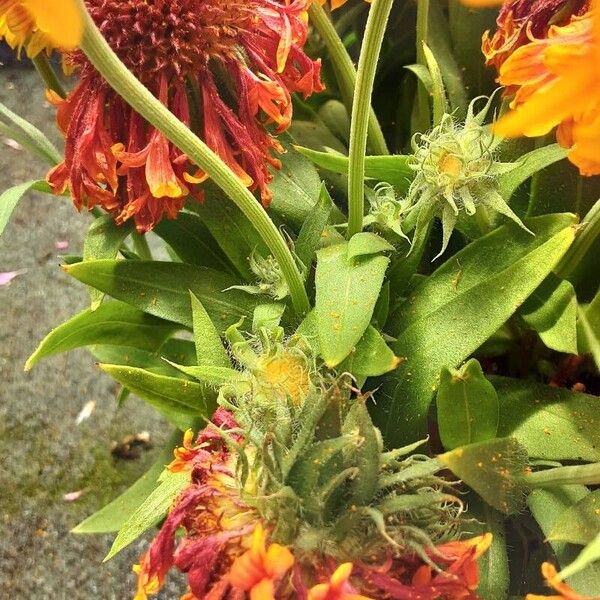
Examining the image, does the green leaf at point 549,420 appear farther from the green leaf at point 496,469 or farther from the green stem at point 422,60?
the green stem at point 422,60

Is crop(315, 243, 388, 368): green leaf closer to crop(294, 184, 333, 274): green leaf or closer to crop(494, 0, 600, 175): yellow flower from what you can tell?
crop(294, 184, 333, 274): green leaf

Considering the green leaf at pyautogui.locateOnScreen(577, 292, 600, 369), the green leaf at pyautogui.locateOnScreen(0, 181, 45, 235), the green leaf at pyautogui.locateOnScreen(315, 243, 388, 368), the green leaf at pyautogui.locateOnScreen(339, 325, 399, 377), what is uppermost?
the green leaf at pyautogui.locateOnScreen(0, 181, 45, 235)

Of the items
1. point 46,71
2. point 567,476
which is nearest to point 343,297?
point 567,476

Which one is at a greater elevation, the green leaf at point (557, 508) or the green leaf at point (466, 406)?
the green leaf at point (466, 406)

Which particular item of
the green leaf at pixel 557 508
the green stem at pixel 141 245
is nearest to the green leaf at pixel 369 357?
the green leaf at pixel 557 508

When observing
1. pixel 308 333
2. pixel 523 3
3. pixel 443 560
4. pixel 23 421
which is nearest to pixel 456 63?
pixel 523 3

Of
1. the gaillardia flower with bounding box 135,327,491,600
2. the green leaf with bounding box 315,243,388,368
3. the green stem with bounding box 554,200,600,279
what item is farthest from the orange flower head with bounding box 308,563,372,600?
the green stem with bounding box 554,200,600,279
